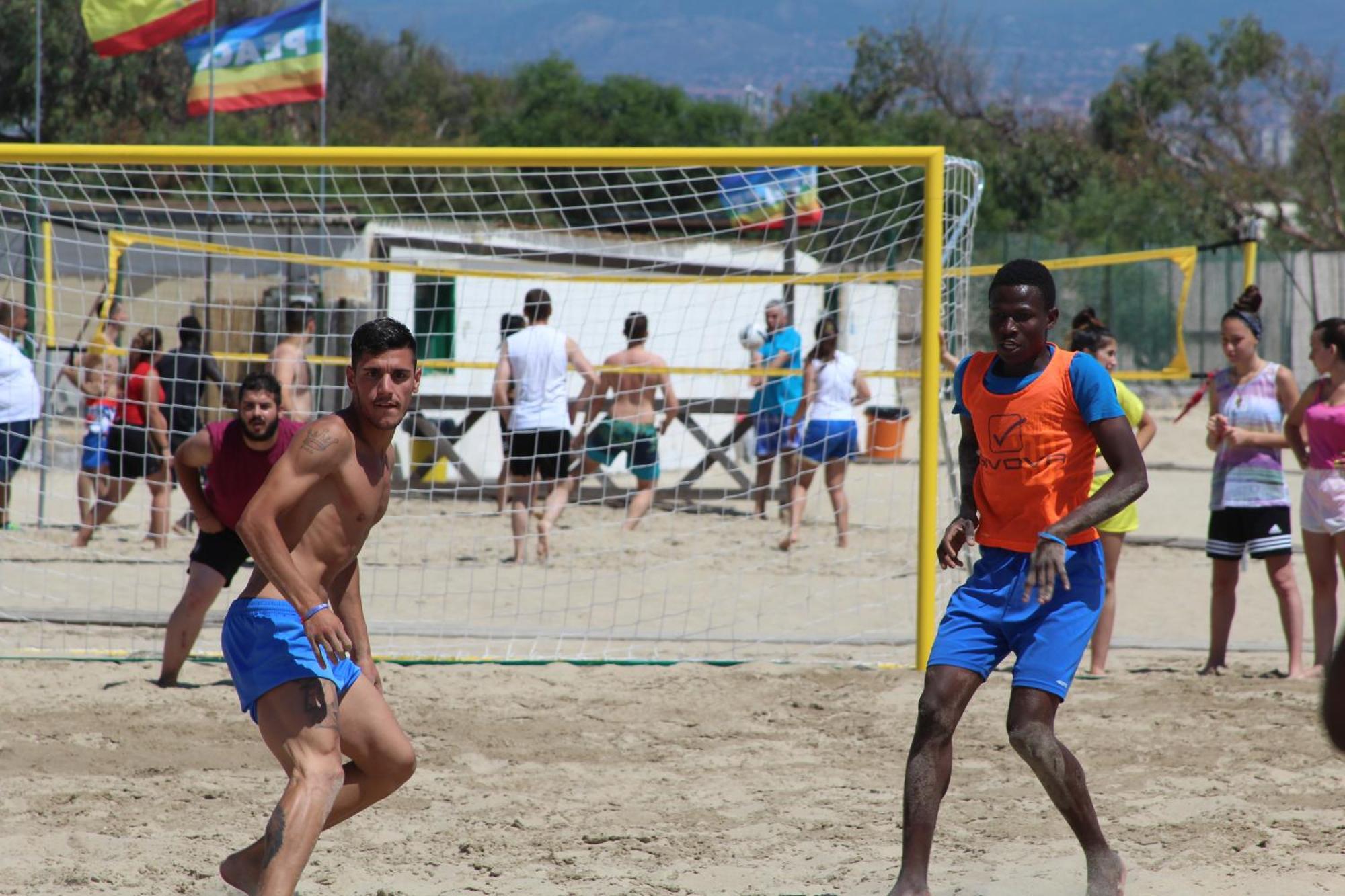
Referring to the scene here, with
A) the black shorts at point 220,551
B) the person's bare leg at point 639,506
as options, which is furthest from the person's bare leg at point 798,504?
the black shorts at point 220,551

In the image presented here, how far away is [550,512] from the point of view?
31.2 ft

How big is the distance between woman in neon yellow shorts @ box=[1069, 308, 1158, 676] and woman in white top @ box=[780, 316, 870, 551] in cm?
332

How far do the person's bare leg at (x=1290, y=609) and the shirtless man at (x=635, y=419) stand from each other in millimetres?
4614

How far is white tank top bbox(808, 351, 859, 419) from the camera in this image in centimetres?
1021

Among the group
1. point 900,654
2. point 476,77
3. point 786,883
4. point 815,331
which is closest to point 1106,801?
point 786,883

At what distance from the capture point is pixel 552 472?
9945 millimetres

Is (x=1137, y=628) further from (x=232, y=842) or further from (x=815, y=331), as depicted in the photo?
(x=232, y=842)

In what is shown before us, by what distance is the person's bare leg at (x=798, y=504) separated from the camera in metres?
9.92

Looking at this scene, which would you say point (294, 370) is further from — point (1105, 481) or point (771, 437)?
point (1105, 481)

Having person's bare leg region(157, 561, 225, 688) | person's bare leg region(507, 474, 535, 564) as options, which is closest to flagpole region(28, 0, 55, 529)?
person's bare leg region(157, 561, 225, 688)

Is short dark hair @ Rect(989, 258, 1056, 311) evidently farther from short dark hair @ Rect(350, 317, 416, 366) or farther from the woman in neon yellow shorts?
the woman in neon yellow shorts

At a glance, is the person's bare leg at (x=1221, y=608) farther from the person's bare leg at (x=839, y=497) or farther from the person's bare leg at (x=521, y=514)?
the person's bare leg at (x=521, y=514)

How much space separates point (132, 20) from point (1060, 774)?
1206cm

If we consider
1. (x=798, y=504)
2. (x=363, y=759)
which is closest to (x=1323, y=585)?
(x=798, y=504)
